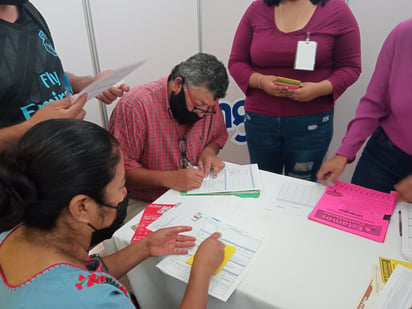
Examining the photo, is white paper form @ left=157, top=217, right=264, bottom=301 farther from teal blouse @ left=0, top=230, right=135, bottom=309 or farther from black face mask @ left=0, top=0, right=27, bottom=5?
black face mask @ left=0, top=0, right=27, bottom=5

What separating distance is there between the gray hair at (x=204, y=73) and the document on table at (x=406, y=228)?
0.79 metres

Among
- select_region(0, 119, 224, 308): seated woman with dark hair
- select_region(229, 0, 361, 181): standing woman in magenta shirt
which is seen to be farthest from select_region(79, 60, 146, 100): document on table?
select_region(229, 0, 361, 181): standing woman in magenta shirt

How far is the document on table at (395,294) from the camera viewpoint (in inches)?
29.3

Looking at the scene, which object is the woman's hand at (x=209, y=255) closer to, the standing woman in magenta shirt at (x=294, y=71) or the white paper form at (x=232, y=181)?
the white paper form at (x=232, y=181)

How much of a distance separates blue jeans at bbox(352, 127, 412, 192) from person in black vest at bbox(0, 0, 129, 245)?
1.08m

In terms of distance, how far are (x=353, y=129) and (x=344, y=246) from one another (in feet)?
1.74

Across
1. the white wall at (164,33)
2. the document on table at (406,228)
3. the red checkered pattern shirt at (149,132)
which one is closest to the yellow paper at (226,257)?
the document on table at (406,228)

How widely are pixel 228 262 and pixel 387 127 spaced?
31.9 inches

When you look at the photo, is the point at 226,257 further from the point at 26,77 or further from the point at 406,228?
the point at 26,77

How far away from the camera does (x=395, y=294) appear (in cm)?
77

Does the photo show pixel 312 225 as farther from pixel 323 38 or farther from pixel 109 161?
pixel 323 38

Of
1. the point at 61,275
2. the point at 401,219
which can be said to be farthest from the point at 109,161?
the point at 401,219

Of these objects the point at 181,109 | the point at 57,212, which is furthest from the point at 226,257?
the point at 181,109

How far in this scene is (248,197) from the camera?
3.93 ft
